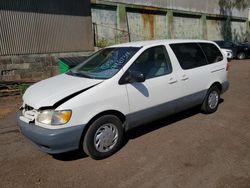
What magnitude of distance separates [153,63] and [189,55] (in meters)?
1.06

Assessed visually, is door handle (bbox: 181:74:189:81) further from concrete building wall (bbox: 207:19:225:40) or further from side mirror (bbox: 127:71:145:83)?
concrete building wall (bbox: 207:19:225:40)

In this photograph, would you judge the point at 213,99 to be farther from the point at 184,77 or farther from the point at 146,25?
the point at 146,25

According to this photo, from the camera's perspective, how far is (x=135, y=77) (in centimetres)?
401

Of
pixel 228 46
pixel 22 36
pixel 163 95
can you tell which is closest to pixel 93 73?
pixel 163 95

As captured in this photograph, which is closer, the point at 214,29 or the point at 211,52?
the point at 211,52

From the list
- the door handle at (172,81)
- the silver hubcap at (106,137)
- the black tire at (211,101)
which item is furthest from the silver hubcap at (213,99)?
the silver hubcap at (106,137)

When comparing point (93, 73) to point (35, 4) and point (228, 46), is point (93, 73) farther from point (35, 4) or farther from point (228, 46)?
point (228, 46)

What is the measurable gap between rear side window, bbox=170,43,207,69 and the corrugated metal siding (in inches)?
321

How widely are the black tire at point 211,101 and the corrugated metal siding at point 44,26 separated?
8.39m

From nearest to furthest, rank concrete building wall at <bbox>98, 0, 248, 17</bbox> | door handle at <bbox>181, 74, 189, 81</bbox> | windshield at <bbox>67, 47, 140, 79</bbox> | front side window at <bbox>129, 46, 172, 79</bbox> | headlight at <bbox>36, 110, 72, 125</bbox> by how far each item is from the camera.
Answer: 1. headlight at <bbox>36, 110, 72, 125</bbox>
2. windshield at <bbox>67, 47, 140, 79</bbox>
3. front side window at <bbox>129, 46, 172, 79</bbox>
4. door handle at <bbox>181, 74, 189, 81</bbox>
5. concrete building wall at <bbox>98, 0, 248, 17</bbox>

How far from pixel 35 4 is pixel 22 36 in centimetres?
157

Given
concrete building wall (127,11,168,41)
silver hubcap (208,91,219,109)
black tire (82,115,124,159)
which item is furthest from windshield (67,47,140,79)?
Answer: concrete building wall (127,11,168,41)

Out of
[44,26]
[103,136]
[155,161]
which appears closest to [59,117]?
[103,136]

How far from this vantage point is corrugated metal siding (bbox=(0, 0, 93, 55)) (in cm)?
1066
